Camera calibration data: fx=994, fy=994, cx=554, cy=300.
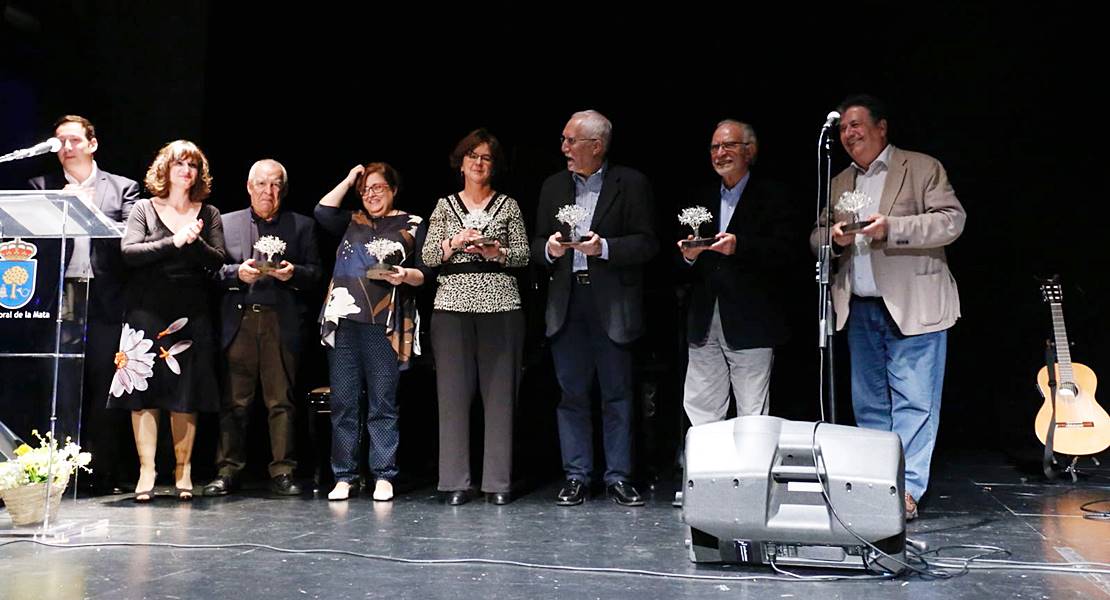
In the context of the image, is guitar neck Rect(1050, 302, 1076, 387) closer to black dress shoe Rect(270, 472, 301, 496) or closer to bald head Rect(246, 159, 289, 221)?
black dress shoe Rect(270, 472, 301, 496)

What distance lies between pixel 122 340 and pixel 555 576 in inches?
100

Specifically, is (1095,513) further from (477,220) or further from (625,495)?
(477,220)

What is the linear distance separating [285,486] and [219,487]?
0.97 ft

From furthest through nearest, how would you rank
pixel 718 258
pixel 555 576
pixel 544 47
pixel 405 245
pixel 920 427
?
1. pixel 544 47
2. pixel 405 245
3. pixel 718 258
4. pixel 920 427
5. pixel 555 576

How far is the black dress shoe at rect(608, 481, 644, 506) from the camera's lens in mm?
4255

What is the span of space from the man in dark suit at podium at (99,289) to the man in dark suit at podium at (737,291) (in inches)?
105

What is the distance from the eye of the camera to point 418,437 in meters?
5.62

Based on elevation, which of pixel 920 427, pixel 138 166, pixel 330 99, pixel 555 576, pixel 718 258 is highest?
pixel 330 99

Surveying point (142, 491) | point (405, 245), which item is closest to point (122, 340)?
point (142, 491)

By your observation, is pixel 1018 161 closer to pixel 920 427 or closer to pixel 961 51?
pixel 961 51

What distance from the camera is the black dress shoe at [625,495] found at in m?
4.25

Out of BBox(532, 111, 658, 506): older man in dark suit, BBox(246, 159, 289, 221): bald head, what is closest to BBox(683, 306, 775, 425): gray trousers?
BBox(532, 111, 658, 506): older man in dark suit

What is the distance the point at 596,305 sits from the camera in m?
4.35

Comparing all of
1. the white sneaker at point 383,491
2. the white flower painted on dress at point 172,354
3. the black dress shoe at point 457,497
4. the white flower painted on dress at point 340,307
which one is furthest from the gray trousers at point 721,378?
the white flower painted on dress at point 172,354
